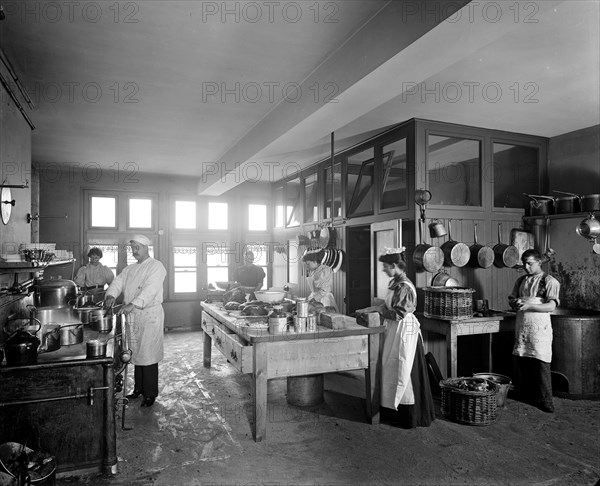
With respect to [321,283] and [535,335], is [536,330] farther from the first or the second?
[321,283]

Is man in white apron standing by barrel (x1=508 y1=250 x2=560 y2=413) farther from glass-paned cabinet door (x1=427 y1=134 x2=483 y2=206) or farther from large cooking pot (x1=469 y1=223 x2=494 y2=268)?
glass-paned cabinet door (x1=427 y1=134 x2=483 y2=206)

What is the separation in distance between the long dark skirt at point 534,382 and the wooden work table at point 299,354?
1.90 metres

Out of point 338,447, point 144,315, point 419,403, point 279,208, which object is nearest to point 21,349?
point 144,315

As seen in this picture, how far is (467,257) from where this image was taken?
18.5ft

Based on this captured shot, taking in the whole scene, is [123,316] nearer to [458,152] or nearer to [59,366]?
[59,366]

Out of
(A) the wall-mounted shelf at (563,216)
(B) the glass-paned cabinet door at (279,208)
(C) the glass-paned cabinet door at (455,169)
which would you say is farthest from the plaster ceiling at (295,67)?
(B) the glass-paned cabinet door at (279,208)

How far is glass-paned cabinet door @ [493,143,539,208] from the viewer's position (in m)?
6.55

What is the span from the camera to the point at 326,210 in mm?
8141

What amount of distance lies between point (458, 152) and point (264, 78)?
13.0 ft

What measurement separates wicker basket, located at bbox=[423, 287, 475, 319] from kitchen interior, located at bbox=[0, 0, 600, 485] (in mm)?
23

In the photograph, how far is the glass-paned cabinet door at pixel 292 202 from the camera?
9484mm

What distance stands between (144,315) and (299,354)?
200 cm

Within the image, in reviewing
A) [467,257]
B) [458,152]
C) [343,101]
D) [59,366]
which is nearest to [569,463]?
[467,257]

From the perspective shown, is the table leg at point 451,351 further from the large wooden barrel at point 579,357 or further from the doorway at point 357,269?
the doorway at point 357,269
